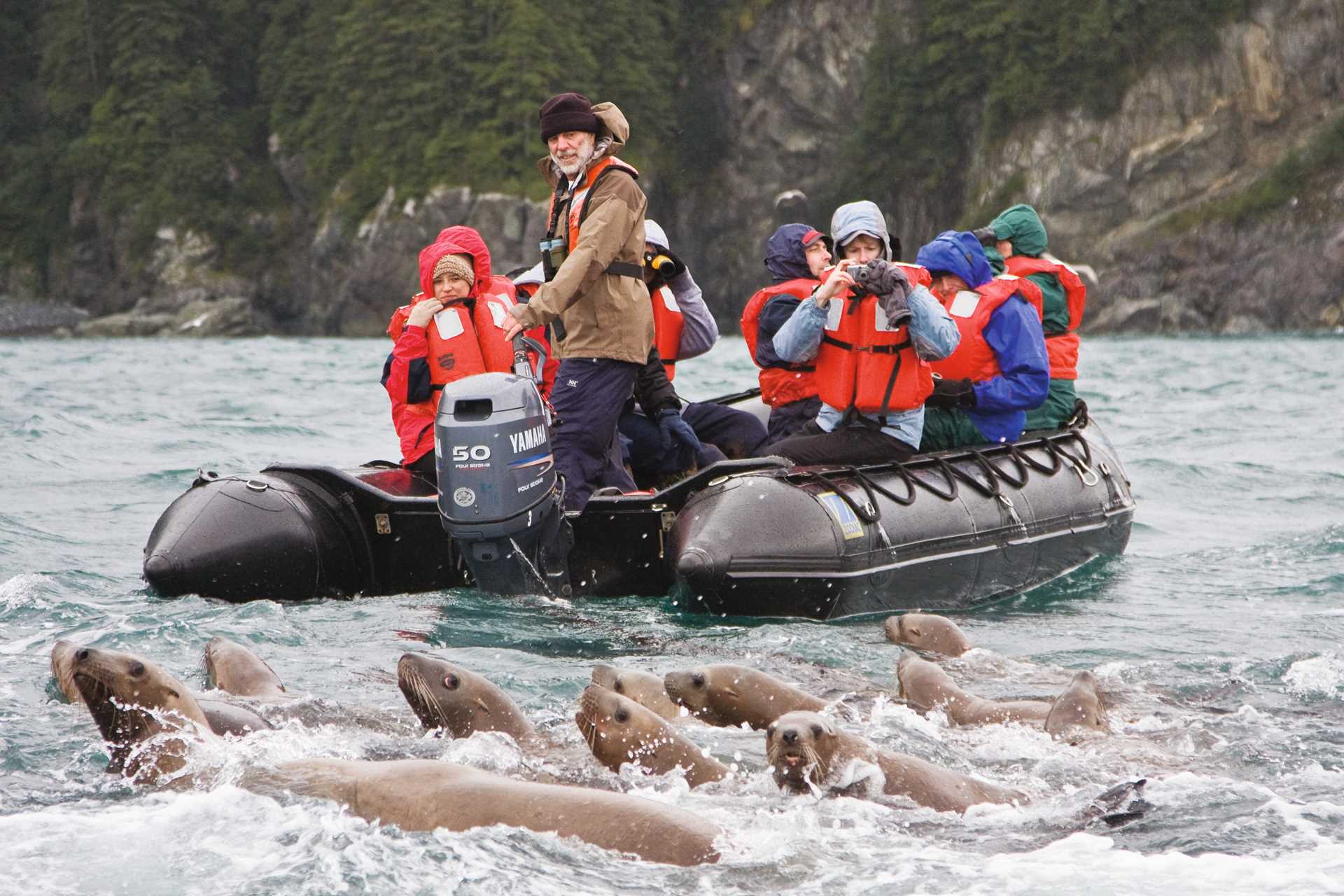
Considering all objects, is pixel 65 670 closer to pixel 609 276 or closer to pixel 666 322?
pixel 609 276

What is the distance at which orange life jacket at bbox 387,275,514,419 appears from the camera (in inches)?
332

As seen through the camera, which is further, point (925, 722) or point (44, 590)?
point (44, 590)

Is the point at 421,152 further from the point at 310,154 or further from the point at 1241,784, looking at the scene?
the point at 1241,784

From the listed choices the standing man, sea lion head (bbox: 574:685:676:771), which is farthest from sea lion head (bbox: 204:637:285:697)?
the standing man

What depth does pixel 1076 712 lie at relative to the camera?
5.77 metres

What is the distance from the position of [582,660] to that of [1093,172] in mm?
51786

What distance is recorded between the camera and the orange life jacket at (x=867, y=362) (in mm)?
8367

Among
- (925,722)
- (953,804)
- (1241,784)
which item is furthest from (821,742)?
(1241,784)

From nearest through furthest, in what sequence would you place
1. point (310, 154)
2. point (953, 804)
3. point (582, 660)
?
point (953, 804)
point (582, 660)
point (310, 154)

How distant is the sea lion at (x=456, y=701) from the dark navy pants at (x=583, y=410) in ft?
7.76

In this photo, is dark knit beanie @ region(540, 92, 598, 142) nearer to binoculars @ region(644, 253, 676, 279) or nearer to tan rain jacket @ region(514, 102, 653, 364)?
tan rain jacket @ region(514, 102, 653, 364)

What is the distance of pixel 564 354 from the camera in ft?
26.6

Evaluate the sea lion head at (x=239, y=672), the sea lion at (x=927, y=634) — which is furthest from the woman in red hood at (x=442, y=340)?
the sea lion at (x=927, y=634)

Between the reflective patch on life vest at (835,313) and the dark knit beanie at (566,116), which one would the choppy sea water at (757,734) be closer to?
the reflective patch on life vest at (835,313)
